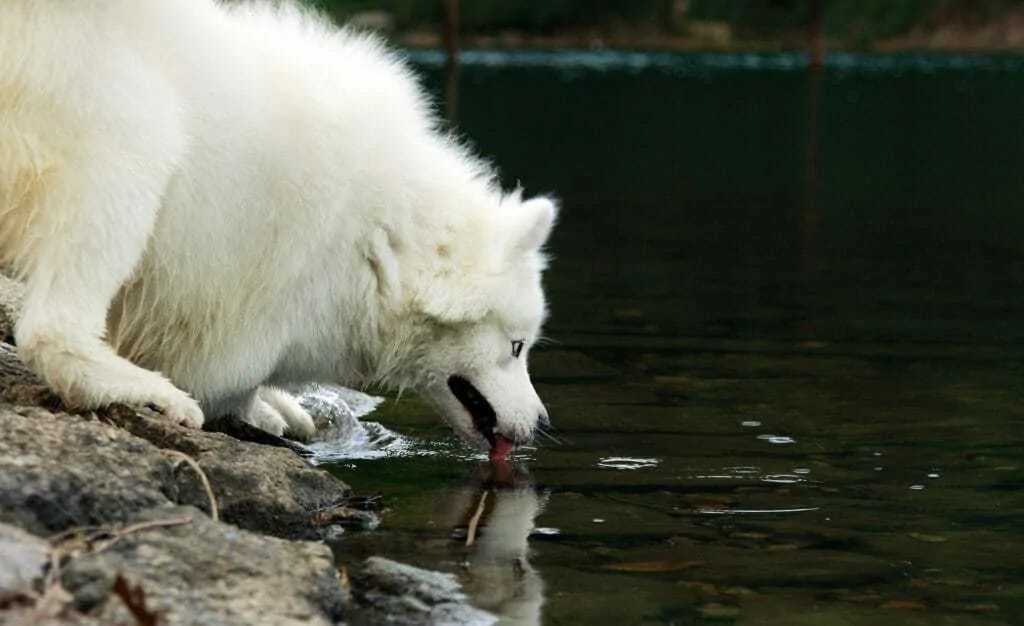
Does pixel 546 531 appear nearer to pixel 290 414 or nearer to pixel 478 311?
pixel 478 311

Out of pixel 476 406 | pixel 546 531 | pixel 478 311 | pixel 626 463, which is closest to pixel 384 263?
pixel 478 311

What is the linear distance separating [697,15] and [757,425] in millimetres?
58081

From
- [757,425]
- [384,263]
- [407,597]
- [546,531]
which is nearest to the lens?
[407,597]

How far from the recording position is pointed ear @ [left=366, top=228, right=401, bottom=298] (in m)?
7.47

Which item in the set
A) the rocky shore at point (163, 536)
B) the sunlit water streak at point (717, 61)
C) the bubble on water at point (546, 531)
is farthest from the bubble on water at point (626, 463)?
the sunlit water streak at point (717, 61)

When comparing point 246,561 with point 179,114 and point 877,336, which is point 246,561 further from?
point 877,336

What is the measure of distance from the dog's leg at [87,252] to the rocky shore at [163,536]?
12cm

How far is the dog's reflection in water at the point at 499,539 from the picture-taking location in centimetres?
603

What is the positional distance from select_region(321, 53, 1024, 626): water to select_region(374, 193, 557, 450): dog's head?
288mm

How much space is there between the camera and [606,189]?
22734mm

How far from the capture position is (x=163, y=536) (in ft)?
18.7

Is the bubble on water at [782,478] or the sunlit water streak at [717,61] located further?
the sunlit water streak at [717,61]

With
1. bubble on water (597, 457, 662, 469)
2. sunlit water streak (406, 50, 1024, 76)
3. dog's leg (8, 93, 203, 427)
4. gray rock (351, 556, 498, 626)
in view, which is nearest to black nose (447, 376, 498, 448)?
bubble on water (597, 457, 662, 469)

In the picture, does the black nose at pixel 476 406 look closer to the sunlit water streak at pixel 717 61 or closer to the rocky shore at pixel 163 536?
the rocky shore at pixel 163 536
